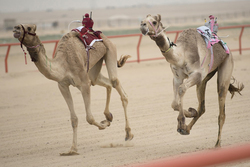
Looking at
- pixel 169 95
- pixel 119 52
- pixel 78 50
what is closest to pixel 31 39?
pixel 78 50

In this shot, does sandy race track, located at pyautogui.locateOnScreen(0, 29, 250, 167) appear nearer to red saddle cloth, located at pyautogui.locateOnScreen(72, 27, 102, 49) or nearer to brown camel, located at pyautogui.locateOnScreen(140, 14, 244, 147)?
→ brown camel, located at pyautogui.locateOnScreen(140, 14, 244, 147)

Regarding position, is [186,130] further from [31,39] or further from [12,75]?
[12,75]

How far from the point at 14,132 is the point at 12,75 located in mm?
7373

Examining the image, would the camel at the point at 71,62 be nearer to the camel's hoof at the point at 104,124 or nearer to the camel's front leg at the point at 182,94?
the camel's hoof at the point at 104,124

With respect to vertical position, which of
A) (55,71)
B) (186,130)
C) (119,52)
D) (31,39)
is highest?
(31,39)

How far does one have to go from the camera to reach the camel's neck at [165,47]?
5.67m

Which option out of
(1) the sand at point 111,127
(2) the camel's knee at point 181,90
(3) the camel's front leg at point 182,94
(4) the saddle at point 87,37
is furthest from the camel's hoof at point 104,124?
(2) the camel's knee at point 181,90

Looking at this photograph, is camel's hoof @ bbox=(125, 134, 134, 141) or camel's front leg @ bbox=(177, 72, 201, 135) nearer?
camel's front leg @ bbox=(177, 72, 201, 135)

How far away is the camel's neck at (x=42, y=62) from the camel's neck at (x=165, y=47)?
5.31ft

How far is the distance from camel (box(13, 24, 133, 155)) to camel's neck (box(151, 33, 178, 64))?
1.43m

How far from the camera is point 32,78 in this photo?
1475 cm

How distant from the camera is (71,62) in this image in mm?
6383

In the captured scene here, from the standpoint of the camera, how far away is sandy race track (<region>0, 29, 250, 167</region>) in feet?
20.5

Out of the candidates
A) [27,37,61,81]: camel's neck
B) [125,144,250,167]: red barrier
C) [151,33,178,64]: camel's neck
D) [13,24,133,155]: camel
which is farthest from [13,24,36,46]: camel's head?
[125,144,250,167]: red barrier
